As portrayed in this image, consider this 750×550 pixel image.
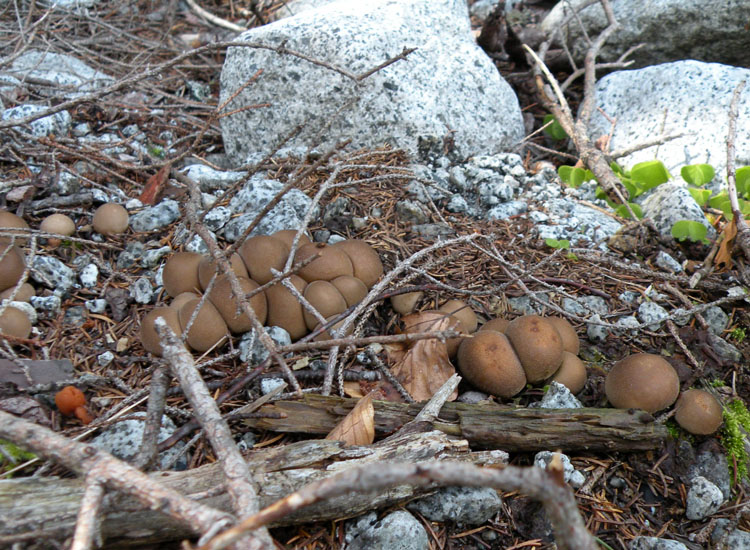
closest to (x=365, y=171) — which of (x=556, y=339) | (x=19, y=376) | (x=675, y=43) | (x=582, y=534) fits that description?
(x=556, y=339)

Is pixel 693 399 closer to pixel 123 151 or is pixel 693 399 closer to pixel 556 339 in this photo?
pixel 556 339

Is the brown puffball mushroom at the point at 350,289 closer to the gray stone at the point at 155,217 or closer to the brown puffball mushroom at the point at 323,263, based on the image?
the brown puffball mushroom at the point at 323,263

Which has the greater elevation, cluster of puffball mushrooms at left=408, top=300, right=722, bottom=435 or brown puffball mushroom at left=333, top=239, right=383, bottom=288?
brown puffball mushroom at left=333, top=239, right=383, bottom=288

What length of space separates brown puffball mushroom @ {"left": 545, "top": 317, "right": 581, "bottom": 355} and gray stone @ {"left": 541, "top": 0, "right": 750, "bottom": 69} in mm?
4046

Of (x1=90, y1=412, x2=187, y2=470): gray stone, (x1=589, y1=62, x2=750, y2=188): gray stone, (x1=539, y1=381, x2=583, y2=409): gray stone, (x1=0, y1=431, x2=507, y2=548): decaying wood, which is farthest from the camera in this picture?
(x1=589, y1=62, x2=750, y2=188): gray stone

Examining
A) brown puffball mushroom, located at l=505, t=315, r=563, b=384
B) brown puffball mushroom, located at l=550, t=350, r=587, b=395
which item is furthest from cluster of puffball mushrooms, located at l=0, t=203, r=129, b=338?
brown puffball mushroom, located at l=550, t=350, r=587, b=395

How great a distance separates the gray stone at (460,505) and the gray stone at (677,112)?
3.42 m

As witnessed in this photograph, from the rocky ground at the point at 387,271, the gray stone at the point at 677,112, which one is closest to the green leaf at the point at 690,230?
the rocky ground at the point at 387,271

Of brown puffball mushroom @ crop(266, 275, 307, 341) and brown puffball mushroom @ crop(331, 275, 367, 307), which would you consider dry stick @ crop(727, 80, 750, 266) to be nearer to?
brown puffball mushroom @ crop(331, 275, 367, 307)

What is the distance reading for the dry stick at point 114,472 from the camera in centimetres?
141

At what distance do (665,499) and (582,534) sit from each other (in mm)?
1413

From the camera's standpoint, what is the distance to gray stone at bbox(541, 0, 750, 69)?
5567mm

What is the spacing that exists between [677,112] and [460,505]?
3.96 metres

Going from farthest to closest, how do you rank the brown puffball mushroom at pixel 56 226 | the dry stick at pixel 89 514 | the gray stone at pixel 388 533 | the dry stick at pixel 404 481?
the brown puffball mushroom at pixel 56 226 → the gray stone at pixel 388 533 → the dry stick at pixel 89 514 → the dry stick at pixel 404 481
